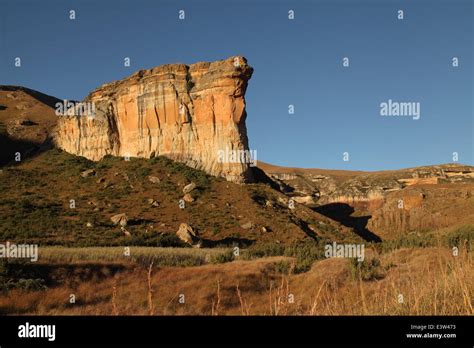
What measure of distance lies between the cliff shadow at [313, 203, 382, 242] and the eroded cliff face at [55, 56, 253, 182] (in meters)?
15.0

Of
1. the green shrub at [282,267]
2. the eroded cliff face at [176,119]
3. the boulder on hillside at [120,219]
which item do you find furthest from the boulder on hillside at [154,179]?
the green shrub at [282,267]

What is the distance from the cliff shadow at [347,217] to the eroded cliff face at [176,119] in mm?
15009

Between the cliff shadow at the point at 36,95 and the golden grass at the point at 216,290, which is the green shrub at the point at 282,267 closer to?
the golden grass at the point at 216,290

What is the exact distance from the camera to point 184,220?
126 feet

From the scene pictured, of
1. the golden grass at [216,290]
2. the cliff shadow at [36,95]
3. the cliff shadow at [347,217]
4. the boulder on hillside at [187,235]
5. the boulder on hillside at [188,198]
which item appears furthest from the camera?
the cliff shadow at [36,95]

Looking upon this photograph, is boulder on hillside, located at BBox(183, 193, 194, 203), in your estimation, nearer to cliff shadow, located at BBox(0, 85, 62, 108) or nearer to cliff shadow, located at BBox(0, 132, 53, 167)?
cliff shadow, located at BBox(0, 132, 53, 167)

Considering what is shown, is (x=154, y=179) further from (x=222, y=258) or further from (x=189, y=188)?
(x=222, y=258)

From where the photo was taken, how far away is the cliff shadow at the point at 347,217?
163 ft

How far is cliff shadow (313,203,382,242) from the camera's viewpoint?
163 feet

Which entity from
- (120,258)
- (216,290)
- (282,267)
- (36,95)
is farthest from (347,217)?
(36,95)

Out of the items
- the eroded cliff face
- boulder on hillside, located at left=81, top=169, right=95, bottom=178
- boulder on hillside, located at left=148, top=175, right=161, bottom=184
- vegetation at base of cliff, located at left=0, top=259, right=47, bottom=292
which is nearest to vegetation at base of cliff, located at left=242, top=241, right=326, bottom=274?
vegetation at base of cliff, located at left=0, top=259, right=47, bottom=292
